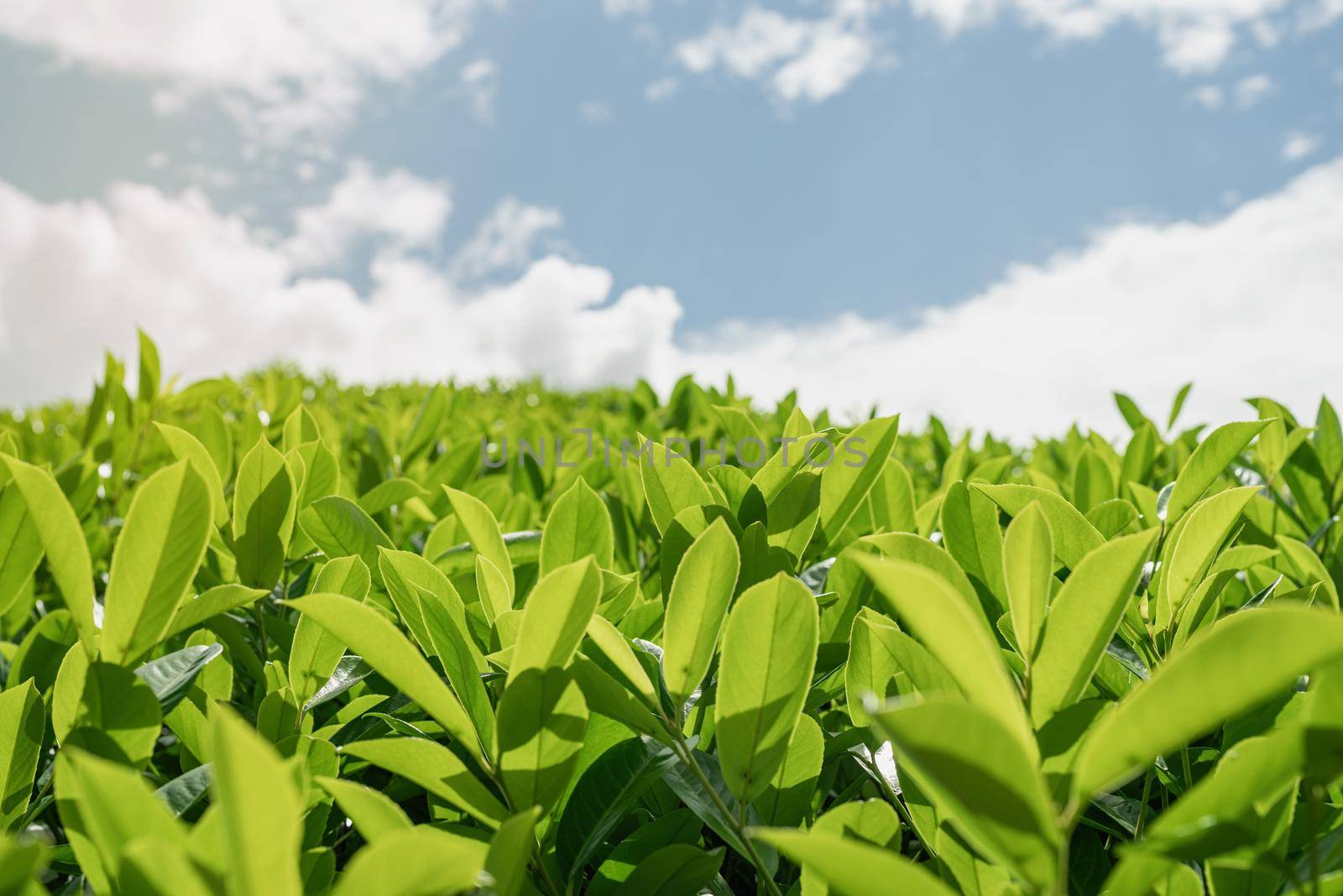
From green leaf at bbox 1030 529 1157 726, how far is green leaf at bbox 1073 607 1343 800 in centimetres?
16

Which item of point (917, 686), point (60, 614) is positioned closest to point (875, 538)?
point (917, 686)

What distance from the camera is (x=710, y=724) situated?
3.50ft

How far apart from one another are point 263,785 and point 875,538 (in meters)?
0.64

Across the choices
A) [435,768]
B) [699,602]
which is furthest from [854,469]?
[435,768]

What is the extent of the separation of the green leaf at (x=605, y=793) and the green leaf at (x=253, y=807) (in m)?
0.45

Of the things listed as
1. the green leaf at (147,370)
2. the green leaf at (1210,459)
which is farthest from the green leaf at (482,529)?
the green leaf at (147,370)

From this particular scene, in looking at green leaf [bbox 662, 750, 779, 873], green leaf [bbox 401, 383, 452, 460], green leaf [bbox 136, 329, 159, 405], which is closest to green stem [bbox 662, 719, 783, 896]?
green leaf [bbox 662, 750, 779, 873]

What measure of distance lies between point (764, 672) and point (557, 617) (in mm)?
190

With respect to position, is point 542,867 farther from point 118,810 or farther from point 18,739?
point 18,739

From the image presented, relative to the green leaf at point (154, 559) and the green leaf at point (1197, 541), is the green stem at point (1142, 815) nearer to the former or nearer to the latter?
the green leaf at point (1197, 541)

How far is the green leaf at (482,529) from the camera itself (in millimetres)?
1223

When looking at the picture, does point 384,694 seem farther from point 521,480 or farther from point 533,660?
point 521,480

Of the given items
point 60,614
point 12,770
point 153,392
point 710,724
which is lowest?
point 710,724

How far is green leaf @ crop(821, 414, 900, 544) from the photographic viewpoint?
4.19ft
